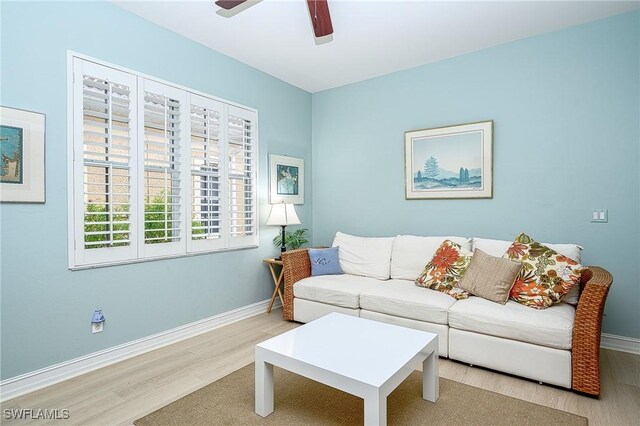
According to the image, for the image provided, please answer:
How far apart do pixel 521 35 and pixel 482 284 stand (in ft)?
7.74

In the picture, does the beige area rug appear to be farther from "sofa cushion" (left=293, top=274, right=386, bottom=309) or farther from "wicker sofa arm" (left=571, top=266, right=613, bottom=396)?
"sofa cushion" (left=293, top=274, right=386, bottom=309)

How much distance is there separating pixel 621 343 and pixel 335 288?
2460 millimetres

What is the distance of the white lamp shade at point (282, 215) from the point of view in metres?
3.93

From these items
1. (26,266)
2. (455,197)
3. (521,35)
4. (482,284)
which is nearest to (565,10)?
(521,35)

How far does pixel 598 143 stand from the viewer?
3000 mm

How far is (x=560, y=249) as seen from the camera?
111 inches

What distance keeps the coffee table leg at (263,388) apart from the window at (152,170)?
1.56 m

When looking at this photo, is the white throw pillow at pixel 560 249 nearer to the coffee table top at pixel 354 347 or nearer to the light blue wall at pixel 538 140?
the light blue wall at pixel 538 140

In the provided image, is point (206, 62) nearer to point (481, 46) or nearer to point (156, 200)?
point (156, 200)

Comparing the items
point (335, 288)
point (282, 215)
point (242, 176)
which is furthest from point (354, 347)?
point (242, 176)

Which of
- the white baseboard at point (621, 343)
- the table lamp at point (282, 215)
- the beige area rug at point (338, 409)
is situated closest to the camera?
the beige area rug at point (338, 409)

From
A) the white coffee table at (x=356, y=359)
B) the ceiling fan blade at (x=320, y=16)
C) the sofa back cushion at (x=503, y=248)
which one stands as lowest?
the white coffee table at (x=356, y=359)

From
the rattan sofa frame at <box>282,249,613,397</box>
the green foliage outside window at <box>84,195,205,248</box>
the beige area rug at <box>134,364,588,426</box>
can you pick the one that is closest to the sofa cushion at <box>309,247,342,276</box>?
the green foliage outside window at <box>84,195,205,248</box>


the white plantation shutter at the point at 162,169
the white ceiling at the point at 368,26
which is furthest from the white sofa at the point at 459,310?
the white ceiling at the point at 368,26
